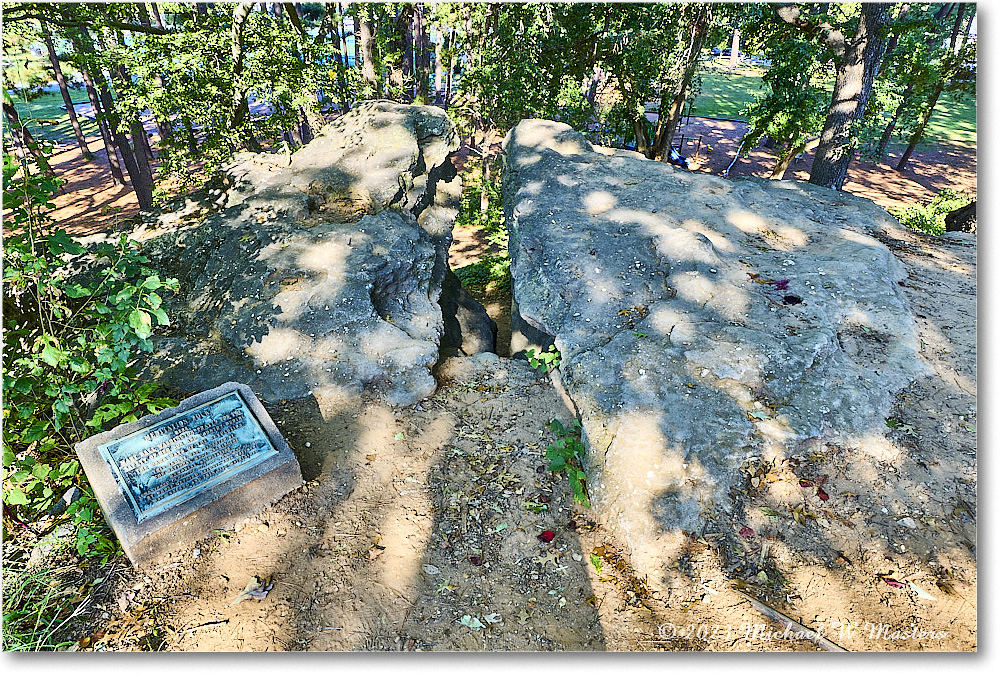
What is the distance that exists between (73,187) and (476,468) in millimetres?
16390

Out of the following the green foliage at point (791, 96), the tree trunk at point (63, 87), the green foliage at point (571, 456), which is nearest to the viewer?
the green foliage at point (571, 456)

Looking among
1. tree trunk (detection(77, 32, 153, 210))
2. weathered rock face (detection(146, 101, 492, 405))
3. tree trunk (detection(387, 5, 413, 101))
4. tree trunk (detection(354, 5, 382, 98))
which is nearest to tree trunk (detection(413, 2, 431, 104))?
tree trunk (detection(387, 5, 413, 101))

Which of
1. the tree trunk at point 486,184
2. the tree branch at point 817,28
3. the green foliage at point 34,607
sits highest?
the tree branch at point 817,28

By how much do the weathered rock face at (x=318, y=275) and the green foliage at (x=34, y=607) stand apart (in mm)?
1660

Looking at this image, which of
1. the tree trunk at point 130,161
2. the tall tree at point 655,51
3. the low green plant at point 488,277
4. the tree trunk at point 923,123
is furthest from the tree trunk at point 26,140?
the tree trunk at point 923,123

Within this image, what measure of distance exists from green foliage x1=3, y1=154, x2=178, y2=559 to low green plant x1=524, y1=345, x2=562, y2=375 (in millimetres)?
2918

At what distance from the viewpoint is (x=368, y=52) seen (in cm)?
1045

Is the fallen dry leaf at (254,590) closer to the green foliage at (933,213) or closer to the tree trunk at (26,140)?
the tree trunk at (26,140)

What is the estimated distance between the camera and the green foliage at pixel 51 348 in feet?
10.3

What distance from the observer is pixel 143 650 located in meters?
2.79

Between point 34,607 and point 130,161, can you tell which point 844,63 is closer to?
point 34,607

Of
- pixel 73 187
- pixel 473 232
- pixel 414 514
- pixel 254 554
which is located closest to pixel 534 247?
pixel 414 514

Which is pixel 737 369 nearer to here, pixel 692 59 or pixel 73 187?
pixel 692 59

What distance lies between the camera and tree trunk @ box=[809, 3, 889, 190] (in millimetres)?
7414
